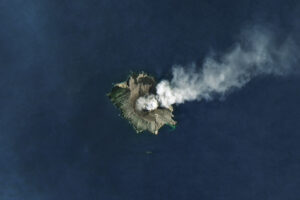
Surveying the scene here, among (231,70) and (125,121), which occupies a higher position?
(231,70)

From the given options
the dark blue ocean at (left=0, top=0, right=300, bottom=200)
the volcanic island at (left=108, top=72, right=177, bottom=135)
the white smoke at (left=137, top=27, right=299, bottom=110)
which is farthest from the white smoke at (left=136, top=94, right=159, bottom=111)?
the dark blue ocean at (left=0, top=0, right=300, bottom=200)

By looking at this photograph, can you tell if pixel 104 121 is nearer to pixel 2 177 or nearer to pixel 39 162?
pixel 39 162

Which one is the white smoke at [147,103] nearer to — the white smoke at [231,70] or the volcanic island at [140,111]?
the white smoke at [231,70]

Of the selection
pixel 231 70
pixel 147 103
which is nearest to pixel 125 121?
pixel 147 103

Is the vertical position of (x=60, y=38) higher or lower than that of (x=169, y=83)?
higher

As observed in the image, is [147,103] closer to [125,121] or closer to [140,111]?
[140,111]

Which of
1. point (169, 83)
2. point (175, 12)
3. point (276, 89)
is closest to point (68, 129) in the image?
point (169, 83)
